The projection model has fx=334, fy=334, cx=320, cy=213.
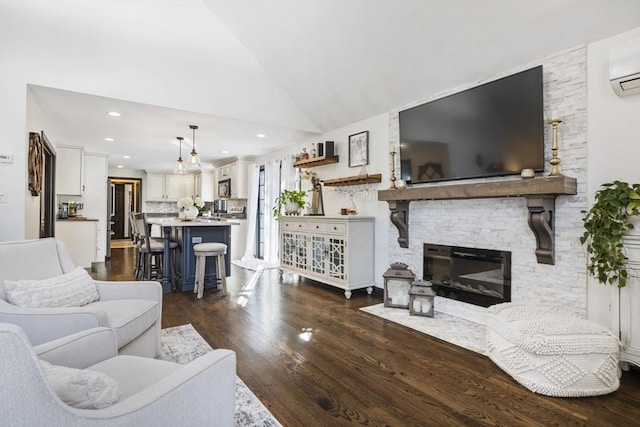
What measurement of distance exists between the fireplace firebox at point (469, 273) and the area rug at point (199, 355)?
237 centimetres

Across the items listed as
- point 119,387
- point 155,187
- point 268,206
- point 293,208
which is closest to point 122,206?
point 155,187

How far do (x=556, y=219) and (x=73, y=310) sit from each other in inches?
132

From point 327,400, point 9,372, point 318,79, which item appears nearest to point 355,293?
point 327,400

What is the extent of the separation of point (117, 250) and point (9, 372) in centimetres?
948

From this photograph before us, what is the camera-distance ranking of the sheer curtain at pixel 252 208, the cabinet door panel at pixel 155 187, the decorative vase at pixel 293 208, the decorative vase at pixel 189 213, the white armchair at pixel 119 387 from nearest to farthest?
1. the white armchair at pixel 119 387
2. the decorative vase at pixel 189 213
3. the decorative vase at pixel 293 208
4. the sheer curtain at pixel 252 208
5. the cabinet door panel at pixel 155 187

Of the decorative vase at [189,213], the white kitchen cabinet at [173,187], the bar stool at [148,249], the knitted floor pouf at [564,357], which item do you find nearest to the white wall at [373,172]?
the decorative vase at [189,213]

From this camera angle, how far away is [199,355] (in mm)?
2443

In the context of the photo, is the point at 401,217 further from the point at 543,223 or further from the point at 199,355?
the point at 199,355

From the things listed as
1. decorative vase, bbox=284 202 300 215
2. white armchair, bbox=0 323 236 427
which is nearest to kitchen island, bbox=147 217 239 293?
decorative vase, bbox=284 202 300 215

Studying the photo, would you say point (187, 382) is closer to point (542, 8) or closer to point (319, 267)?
point (542, 8)

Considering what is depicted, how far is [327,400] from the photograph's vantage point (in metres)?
1.93

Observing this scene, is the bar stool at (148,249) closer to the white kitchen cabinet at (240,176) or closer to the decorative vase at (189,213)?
the decorative vase at (189,213)

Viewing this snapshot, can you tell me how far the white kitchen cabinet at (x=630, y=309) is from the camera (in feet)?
7.14

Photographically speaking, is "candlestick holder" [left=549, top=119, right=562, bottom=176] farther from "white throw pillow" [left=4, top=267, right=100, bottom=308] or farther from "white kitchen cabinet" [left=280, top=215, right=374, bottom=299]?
"white throw pillow" [left=4, top=267, right=100, bottom=308]
